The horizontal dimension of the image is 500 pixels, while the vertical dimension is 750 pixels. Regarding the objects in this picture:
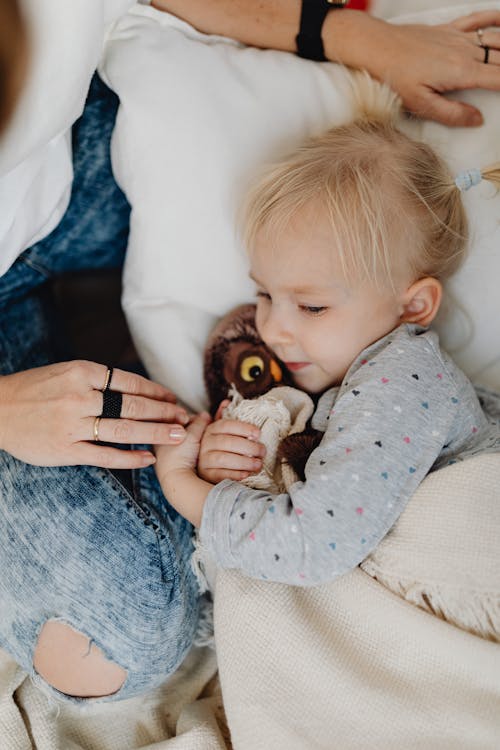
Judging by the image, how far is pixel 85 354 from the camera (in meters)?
1.61

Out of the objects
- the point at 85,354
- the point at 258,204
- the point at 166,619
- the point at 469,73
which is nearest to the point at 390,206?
the point at 258,204

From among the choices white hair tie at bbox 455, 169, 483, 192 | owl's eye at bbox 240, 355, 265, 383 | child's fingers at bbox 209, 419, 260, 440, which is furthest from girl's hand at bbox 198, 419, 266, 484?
white hair tie at bbox 455, 169, 483, 192

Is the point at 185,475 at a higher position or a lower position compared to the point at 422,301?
lower

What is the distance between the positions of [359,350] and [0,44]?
58 cm

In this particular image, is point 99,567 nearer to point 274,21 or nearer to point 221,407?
point 221,407

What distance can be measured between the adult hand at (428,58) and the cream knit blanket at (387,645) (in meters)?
0.55

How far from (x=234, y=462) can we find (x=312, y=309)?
0.23 m

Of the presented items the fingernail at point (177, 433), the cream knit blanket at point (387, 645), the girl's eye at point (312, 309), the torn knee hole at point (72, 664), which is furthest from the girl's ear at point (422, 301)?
the torn knee hole at point (72, 664)

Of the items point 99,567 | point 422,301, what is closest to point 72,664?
point 99,567

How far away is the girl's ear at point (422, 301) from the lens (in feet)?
3.08

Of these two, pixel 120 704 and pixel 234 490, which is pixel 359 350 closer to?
pixel 234 490

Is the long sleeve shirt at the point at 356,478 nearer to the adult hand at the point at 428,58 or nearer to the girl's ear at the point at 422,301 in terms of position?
the girl's ear at the point at 422,301

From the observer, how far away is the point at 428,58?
104 cm

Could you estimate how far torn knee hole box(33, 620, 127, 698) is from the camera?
0.90m
